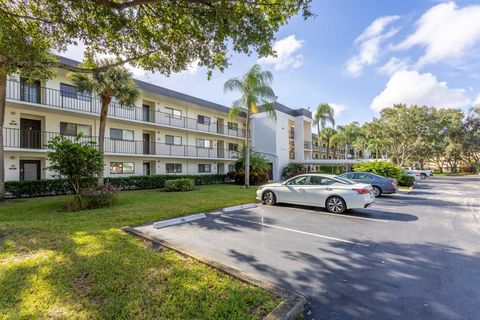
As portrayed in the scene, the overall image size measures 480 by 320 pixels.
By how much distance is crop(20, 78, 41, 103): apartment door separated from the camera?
14.4 meters

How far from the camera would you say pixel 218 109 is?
89.4 feet

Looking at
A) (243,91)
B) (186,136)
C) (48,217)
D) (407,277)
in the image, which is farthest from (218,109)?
(407,277)

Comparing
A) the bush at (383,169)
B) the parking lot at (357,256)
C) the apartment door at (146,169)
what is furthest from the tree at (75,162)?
the bush at (383,169)

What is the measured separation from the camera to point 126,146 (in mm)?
19359

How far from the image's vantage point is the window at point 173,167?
75.6 ft

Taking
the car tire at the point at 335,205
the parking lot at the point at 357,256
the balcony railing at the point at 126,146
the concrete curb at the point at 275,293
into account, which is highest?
the balcony railing at the point at 126,146

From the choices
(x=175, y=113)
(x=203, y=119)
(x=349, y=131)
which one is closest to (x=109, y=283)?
(x=175, y=113)

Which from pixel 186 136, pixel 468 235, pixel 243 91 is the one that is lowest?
pixel 468 235

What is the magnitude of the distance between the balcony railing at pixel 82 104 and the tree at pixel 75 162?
24.9 ft

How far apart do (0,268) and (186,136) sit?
831 inches

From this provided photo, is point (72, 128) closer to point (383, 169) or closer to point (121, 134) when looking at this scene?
point (121, 134)

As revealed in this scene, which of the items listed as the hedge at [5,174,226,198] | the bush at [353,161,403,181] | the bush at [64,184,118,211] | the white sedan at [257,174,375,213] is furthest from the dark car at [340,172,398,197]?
the hedge at [5,174,226,198]

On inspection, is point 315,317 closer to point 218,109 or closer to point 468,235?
point 468,235

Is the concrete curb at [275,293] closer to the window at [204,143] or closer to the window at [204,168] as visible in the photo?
the window at [204,168]
